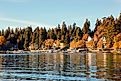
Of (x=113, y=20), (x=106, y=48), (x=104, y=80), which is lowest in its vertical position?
(x=104, y=80)

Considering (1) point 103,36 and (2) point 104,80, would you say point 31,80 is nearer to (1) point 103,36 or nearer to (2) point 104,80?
(2) point 104,80

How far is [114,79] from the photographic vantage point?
49031mm

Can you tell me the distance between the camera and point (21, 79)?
5088cm

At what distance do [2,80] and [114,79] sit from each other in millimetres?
12479

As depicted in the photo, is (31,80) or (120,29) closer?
(31,80)

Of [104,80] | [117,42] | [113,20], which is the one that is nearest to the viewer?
[104,80]

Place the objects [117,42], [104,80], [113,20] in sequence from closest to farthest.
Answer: [104,80], [117,42], [113,20]

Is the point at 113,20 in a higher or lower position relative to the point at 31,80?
higher

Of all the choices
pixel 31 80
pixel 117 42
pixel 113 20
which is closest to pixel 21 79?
pixel 31 80

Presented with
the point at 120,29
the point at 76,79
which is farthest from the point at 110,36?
the point at 76,79

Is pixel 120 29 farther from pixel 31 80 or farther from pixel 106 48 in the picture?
pixel 31 80

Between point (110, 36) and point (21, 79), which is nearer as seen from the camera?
point (21, 79)

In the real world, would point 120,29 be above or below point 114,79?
above

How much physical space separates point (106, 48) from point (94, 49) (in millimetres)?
13259
